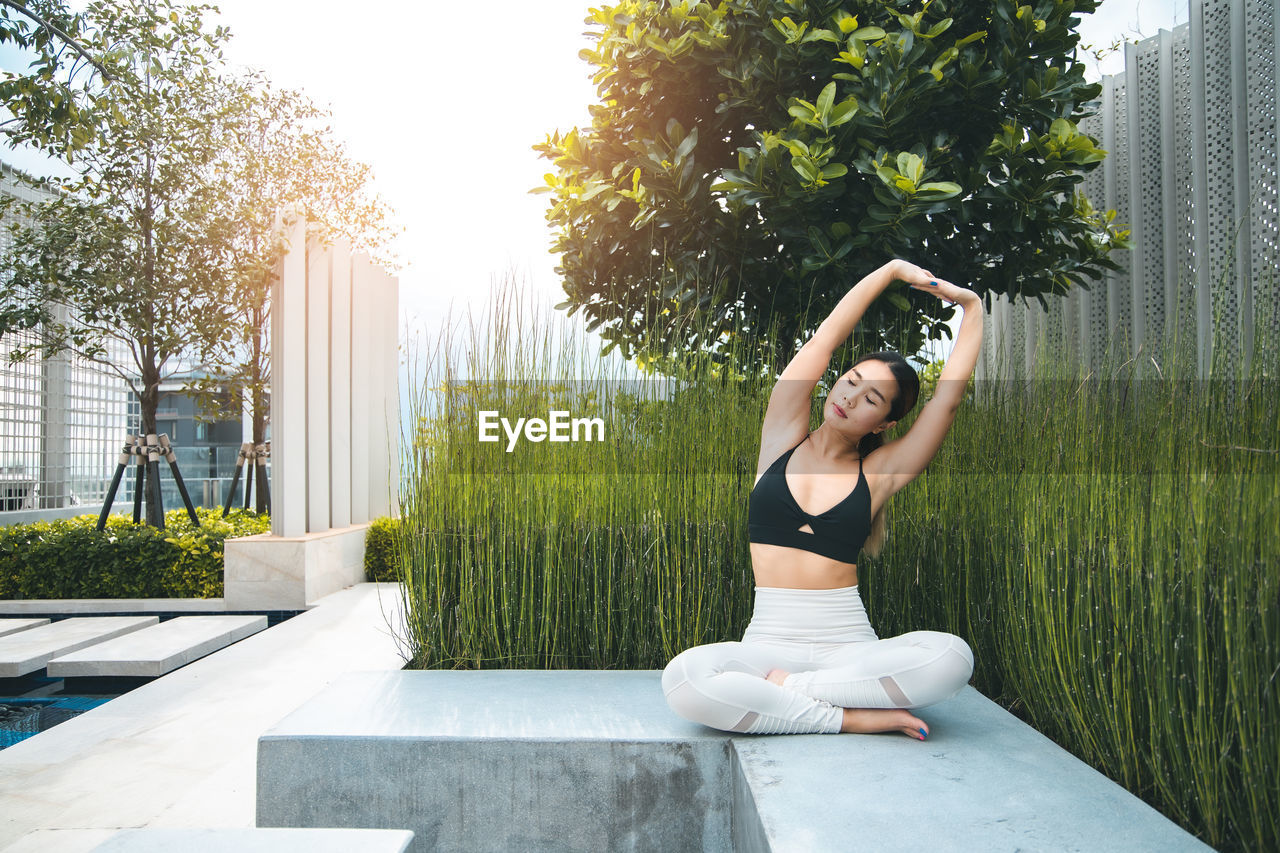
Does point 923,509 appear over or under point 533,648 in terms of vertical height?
over

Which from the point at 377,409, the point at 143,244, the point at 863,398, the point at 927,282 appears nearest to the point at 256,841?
the point at 863,398

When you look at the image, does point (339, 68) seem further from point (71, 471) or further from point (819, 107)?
point (819, 107)

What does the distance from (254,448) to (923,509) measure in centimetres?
544

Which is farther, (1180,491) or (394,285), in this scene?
(394,285)

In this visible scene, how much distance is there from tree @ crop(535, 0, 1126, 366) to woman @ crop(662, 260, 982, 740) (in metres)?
0.62

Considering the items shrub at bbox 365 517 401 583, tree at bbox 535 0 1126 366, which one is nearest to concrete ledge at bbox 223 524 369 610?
shrub at bbox 365 517 401 583

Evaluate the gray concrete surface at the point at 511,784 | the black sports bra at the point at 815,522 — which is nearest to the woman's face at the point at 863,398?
the black sports bra at the point at 815,522

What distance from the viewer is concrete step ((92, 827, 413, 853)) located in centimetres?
118

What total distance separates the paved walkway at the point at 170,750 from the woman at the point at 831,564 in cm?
111

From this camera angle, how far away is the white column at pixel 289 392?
4.84 metres

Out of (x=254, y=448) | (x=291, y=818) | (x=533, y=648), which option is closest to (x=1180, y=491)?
(x=533, y=648)

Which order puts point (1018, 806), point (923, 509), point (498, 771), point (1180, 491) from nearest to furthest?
point (1018, 806) → point (1180, 491) → point (498, 771) → point (923, 509)

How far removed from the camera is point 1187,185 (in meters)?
3.03

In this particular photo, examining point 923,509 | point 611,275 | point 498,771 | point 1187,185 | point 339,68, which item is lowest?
point 498,771
